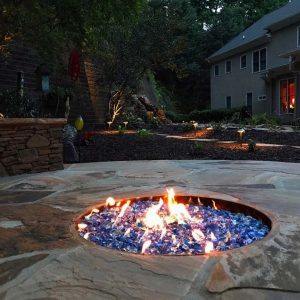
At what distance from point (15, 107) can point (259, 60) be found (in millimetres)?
19380

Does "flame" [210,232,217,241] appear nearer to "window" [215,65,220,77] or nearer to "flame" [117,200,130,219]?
"flame" [117,200,130,219]

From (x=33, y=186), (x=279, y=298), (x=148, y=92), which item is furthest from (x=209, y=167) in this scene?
(x=148, y=92)

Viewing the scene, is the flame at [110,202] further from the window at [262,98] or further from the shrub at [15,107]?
the window at [262,98]

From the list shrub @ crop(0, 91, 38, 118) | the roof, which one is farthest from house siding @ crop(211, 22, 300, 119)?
shrub @ crop(0, 91, 38, 118)

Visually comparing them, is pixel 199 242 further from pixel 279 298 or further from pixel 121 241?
pixel 279 298

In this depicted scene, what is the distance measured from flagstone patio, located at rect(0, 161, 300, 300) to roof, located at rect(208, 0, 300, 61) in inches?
699

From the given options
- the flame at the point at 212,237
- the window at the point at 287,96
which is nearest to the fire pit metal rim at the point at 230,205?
the flame at the point at 212,237

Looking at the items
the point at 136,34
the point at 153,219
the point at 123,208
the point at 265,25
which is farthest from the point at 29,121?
the point at 265,25

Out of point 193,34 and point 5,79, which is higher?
point 193,34

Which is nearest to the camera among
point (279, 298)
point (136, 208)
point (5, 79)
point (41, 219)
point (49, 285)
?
point (279, 298)

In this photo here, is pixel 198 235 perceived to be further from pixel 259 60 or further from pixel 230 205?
pixel 259 60

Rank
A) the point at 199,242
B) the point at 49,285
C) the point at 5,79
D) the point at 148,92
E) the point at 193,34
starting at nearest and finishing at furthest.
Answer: the point at 49,285, the point at 199,242, the point at 5,79, the point at 148,92, the point at 193,34

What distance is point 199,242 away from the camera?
2680mm

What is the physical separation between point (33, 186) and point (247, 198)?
8.44 feet
